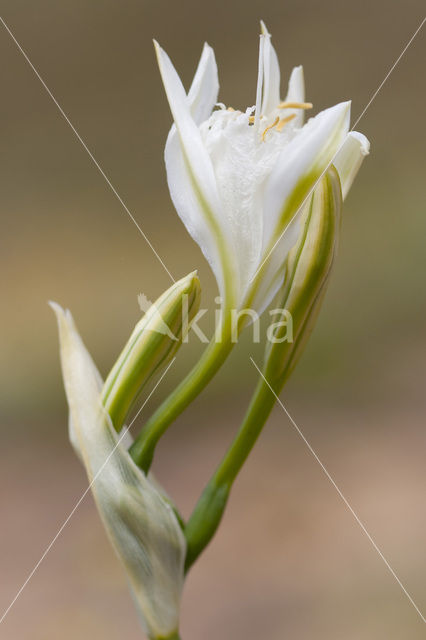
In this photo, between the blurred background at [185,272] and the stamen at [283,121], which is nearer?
the stamen at [283,121]

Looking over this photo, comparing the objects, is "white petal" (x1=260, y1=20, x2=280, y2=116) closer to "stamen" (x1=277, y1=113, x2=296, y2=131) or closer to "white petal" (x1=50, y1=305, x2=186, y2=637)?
"stamen" (x1=277, y1=113, x2=296, y2=131)

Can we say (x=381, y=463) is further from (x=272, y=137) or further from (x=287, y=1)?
(x=272, y=137)

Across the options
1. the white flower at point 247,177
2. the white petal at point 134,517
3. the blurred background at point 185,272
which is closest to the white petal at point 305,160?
the white flower at point 247,177

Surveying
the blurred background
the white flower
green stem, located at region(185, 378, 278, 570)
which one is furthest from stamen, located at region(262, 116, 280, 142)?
the blurred background

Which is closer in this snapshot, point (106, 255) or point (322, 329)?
point (106, 255)

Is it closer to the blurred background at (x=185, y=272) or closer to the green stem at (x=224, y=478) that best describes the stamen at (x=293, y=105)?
the green stem at (x=224, y=478)

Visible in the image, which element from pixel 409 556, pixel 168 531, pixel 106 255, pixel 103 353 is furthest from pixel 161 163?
Result: pixel 168 531

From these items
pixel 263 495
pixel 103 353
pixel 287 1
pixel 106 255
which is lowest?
pixel 263 495
